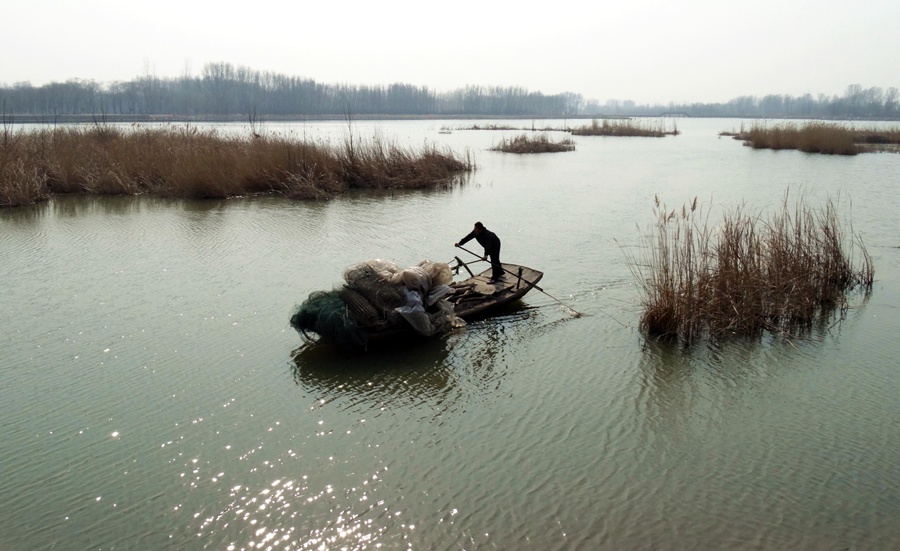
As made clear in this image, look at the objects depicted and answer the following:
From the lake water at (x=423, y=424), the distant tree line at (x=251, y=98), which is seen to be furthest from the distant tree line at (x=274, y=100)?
the lake water at (x=423, y=424)

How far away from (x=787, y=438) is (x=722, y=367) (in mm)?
1428

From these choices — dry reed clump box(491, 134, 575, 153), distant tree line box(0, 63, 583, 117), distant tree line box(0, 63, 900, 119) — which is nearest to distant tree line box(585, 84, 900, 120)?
distant tree line box(0, 63, 900, 119)

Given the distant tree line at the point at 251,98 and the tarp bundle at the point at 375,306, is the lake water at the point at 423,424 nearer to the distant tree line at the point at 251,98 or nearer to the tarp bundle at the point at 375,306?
the tarp bundle at the point at 375,306

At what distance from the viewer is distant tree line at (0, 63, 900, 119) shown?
73125mm

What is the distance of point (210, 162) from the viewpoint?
18.0m

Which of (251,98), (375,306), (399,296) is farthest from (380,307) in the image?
(251,98)

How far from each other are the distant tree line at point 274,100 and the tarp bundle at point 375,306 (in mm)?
51282

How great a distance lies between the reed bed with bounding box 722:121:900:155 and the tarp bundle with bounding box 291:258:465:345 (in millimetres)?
28919

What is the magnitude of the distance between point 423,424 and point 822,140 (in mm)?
30711

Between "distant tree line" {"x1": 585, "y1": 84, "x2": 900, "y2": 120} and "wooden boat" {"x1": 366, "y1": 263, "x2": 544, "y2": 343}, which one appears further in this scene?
"distant tree line" {"x1": 585, "y1": 84, "x2": 900, "y2": 120}

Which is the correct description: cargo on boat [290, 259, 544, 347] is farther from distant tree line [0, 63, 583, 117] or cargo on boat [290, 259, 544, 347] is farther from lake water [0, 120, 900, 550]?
distant tree line [0, 63, 583, 117]

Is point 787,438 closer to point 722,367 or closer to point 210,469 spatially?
point 722,367

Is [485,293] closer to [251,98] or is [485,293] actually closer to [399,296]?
[399,296]

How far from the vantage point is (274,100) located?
3816 inches
